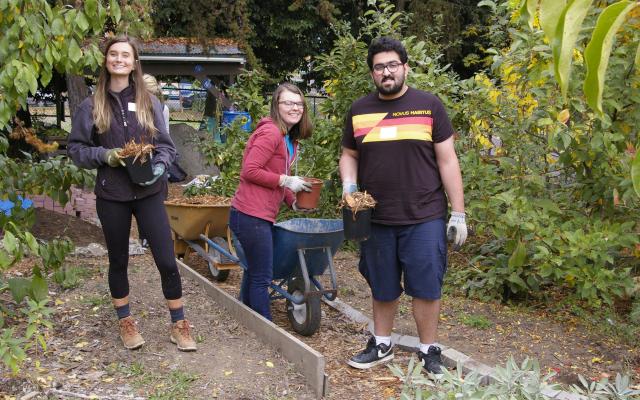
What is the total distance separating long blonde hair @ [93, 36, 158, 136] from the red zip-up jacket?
0.69 meters

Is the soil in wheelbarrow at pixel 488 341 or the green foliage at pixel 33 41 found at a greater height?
the green foliage at pixel 33 41

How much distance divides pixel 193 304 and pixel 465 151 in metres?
2.66

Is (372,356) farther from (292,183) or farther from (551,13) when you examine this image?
(551,13)

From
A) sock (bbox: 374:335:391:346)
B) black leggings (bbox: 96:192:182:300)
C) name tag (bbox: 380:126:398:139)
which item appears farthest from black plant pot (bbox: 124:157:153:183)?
sock (bbox: 374:335:391:346)

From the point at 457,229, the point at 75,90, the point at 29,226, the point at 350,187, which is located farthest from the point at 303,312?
the point at 75,90

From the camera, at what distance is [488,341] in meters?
4.66

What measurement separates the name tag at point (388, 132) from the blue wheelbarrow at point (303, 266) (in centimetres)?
103

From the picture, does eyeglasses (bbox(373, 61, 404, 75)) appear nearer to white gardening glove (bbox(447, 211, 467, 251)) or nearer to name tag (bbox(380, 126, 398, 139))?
name tag (bbox(380, 126, 398, 139))

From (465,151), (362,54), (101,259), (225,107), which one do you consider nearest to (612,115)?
(465,151)

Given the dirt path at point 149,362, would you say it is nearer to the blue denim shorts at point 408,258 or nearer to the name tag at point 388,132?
the blue denim shorts at point 408,258

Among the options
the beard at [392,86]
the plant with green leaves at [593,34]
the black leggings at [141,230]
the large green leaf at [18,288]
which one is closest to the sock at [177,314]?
the black leggings at [141,230]

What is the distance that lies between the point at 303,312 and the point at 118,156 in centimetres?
180

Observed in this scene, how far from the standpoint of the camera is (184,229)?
6391 mm

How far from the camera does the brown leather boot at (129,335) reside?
3.96 m
